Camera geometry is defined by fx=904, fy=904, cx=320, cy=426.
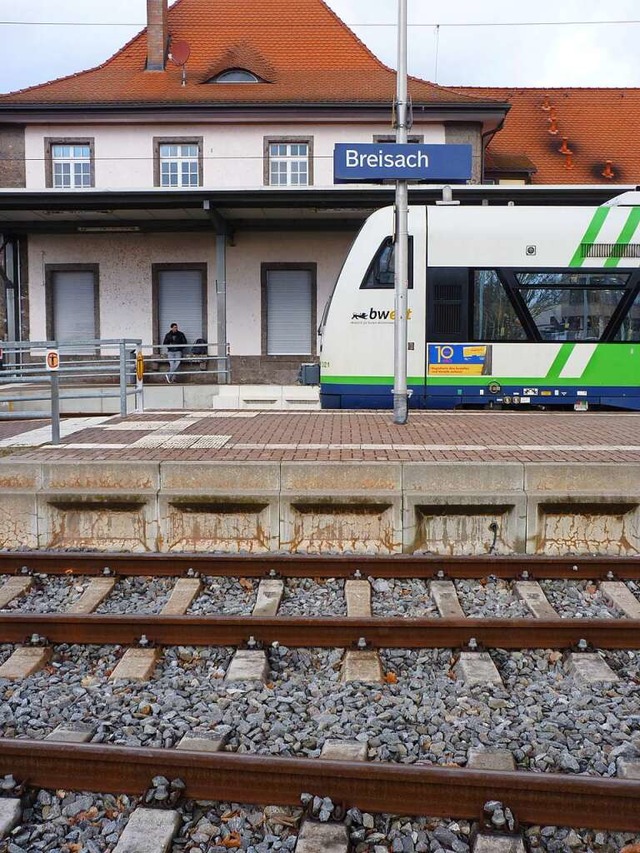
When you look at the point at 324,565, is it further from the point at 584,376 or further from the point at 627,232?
the point at 627,232

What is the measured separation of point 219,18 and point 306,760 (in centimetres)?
3032

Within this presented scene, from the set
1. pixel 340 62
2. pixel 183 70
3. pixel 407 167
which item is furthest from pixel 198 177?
pixel 407 167

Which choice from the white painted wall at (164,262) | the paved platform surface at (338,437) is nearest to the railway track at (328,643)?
the paved platform surface at (338,437)

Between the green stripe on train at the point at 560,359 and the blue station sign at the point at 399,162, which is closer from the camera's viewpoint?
the blue station sign at the point at 399,162

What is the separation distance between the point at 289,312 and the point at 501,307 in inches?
427

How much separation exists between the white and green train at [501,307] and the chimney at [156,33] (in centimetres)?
1686

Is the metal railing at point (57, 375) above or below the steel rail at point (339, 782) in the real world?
above

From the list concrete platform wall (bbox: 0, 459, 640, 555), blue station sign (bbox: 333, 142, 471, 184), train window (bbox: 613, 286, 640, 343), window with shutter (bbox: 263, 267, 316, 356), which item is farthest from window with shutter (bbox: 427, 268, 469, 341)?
window with shutter (bbox: 263, 267, 316, 356)

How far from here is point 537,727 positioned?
4355 millimetres

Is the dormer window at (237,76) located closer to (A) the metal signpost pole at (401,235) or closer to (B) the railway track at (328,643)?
(A) the metal signpost pole at (401,235)

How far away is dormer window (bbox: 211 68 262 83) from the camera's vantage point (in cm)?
2689

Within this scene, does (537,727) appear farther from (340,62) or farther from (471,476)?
(340,62)

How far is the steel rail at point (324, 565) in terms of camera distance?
6926 millimetres

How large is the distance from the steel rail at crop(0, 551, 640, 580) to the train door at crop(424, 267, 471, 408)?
738 centimetres
